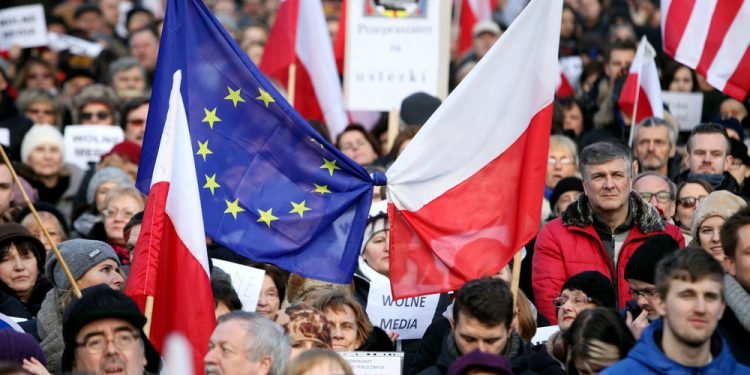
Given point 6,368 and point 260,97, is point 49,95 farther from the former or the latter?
point 6,368

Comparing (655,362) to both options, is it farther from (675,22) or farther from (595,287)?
(675,22)

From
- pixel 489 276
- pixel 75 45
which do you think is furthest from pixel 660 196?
pixel 75 45

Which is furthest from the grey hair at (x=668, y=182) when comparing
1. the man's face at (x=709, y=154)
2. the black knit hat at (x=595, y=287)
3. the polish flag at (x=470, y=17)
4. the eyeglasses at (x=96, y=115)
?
the polish flag at (x=470, y=17)

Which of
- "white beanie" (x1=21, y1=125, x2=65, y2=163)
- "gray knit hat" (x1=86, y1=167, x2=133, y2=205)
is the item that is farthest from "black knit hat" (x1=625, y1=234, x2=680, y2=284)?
"white beanie" (x1=21, y1=125, x2=65, y2=163)

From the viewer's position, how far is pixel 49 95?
17094 millimetres

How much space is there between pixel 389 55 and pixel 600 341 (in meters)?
6.82

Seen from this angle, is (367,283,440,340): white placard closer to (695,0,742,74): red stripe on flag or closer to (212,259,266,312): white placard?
(212,259,266,312): white placard

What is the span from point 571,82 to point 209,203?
27.1 ft

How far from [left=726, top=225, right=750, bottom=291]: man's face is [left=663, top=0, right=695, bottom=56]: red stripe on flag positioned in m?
3.72

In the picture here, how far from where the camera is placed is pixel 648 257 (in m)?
9.73

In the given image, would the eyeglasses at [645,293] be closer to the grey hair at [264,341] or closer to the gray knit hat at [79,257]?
the grey hair at [264,341]

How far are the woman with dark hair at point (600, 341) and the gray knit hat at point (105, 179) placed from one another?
20.0ft

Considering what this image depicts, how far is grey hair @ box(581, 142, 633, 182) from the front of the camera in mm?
10773

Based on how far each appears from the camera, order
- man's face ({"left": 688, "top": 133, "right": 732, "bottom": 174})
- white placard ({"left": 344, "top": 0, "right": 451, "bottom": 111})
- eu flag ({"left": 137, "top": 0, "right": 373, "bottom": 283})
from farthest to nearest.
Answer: white placard ({"left": 344, "top": 0, "right": 451, "bottom": 111}) < man's face ({"left": 688, "top": 133, "right": 732, "bottom": 174}) < eu flag ({"left": 137, "top": 0, "right": 373, "bottom": 283})
